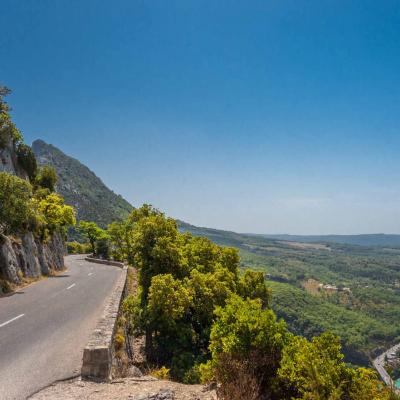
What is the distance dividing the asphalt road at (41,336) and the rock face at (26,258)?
272 centimetres

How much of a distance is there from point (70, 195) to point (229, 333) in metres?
194

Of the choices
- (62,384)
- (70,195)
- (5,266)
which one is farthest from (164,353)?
(70,195)

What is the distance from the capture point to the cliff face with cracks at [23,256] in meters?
21.4

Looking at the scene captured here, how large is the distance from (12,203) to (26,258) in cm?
539

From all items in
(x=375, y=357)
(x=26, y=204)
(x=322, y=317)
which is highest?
(x=26, y=204)

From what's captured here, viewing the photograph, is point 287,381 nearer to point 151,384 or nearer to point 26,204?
point 151,384

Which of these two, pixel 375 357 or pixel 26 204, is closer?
pixel 26 204

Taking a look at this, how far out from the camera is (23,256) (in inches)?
985

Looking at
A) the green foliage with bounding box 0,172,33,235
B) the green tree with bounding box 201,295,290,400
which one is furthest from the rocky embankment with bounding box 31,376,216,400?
the green foliage with bounding box 0,172,33,235

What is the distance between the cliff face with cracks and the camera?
843 inches

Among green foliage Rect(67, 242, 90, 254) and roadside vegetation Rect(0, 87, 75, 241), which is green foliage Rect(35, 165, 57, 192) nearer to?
roadside vegetation Rect(0, 87, 75, 241)

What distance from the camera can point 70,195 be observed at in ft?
616

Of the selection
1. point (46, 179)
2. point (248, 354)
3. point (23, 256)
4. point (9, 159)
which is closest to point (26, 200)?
point (23, 256)

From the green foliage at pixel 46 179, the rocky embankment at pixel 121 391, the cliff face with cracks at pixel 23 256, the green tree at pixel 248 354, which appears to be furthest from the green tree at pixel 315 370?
the green foliage at pixel 46 179
